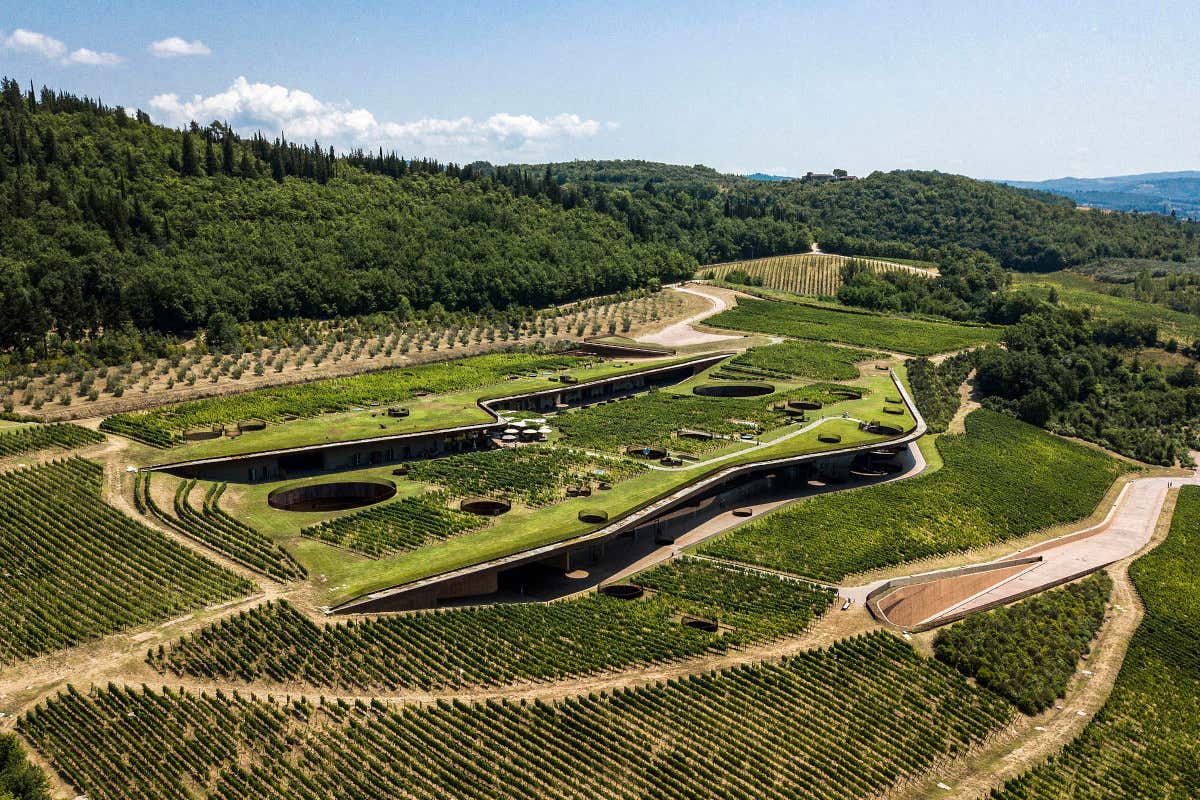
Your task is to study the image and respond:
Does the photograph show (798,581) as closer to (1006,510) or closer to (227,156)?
(1006,510)

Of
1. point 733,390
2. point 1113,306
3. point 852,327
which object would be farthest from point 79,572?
point 1113,306

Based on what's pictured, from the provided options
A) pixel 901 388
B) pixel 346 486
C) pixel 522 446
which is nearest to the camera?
pixel 346 486

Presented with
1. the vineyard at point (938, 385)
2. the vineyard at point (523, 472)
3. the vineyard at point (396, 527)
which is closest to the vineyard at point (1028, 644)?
the vineyard at point (523, 472)

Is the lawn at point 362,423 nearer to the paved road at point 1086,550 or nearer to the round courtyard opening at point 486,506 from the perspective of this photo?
the round courtyard opening at point 486,506

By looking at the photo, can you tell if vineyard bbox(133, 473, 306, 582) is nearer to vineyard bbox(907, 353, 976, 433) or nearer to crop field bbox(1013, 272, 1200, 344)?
vineyard bbox(907, 353, 976, 433)

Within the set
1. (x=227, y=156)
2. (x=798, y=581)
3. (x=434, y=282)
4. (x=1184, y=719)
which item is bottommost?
(x=1184, y=719)

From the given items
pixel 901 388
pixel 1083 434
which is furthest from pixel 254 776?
pixel 1083 434
